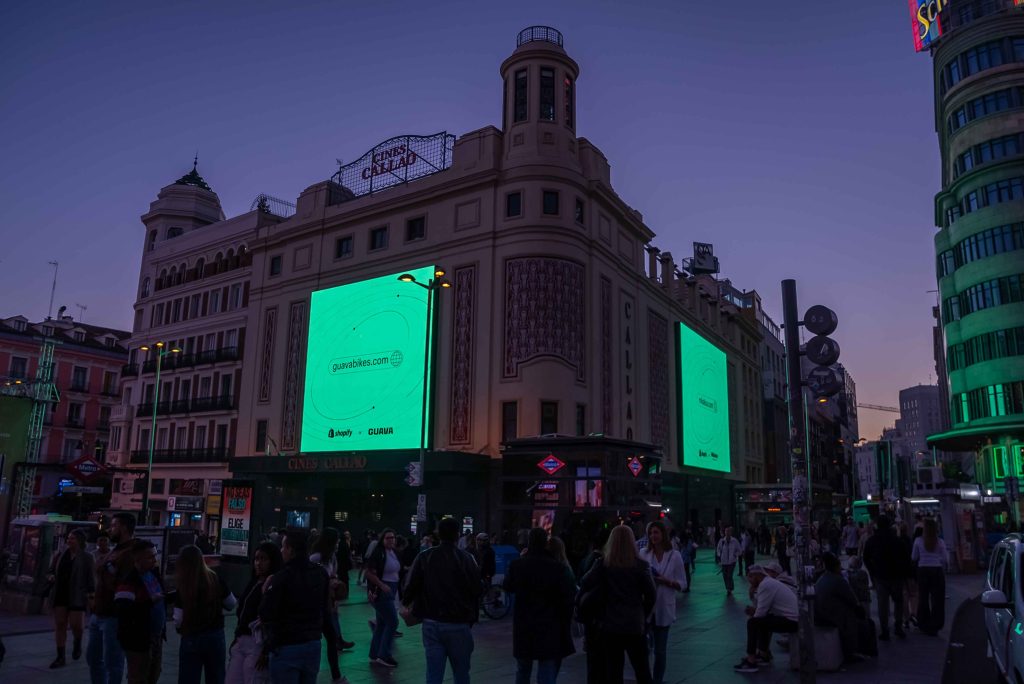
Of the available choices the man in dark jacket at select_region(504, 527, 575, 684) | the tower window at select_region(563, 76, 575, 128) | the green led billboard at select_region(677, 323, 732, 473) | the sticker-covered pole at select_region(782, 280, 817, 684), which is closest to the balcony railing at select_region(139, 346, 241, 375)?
the tower window at select_region(563, 76, 575, 128)

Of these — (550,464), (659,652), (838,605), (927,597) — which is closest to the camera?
(659,652)

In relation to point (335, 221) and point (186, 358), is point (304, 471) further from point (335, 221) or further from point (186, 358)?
point (186, 358)

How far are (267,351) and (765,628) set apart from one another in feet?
125

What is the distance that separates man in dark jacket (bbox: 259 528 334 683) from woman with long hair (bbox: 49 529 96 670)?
6605 millimetres

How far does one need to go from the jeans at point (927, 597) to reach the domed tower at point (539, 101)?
26494mm

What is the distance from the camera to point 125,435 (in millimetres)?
52344

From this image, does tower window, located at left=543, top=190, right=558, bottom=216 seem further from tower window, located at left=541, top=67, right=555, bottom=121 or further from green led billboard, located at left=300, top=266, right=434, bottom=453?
green led billboard, located at left=300, top=266, right=434, bottom=453

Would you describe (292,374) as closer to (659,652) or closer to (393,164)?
(393,164)

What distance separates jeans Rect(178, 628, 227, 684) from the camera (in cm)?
673

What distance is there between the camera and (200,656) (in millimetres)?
6773

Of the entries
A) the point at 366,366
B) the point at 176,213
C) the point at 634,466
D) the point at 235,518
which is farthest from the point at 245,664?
the point at 176,213

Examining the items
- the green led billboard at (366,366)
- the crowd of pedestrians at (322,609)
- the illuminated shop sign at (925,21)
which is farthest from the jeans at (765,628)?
the illuminated shop sign at (925,21)

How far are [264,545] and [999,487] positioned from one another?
171 ft

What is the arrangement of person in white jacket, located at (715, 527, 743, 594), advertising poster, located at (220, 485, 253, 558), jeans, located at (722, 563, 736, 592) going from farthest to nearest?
advertising poster, located at (220, 485, 253, 558)
person in white jacket, located at (715, 527, 743, 594)
jeans, located at (722, 563, 736, 592)
